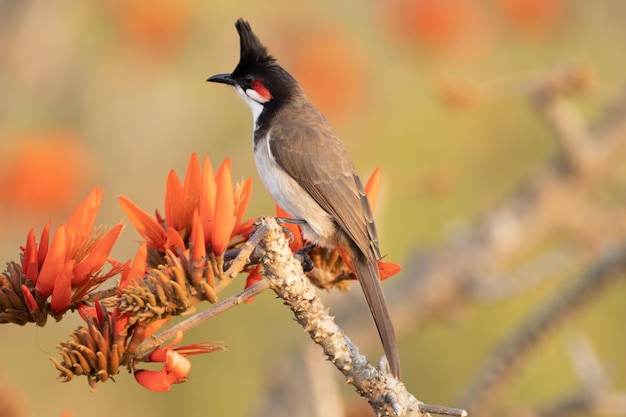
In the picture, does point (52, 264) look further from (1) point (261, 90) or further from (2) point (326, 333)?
(1) point (261, 90)

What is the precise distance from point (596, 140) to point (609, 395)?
1387 mm

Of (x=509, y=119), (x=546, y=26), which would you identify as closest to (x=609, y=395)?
(x=546, y=26)

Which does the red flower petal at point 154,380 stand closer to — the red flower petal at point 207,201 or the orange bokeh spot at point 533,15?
the red flower petal at point 207,201

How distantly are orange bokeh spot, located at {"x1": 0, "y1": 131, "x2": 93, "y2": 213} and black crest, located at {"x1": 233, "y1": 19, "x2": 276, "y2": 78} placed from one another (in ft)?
6.49

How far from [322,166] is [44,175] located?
237 centimetres

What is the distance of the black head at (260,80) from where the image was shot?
9.11 ft

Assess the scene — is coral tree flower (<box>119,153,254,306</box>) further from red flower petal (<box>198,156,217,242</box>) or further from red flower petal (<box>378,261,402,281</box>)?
red flower petal (<box>378,261,402,281</box>)

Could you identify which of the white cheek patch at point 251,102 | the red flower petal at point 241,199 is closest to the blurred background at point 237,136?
the white cheek patch at point 251,102

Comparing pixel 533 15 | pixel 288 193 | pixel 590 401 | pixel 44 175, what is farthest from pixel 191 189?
pixel 533 15

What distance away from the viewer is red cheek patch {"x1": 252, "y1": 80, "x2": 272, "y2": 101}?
286 cm

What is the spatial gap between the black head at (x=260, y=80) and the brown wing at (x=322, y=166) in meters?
0.09

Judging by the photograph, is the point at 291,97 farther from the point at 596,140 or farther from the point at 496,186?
the point at 496,186

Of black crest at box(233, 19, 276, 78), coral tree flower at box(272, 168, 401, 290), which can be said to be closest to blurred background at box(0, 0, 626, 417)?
black crest at box(233, 19, 276, 78)

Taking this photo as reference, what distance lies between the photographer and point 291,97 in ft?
9.57
